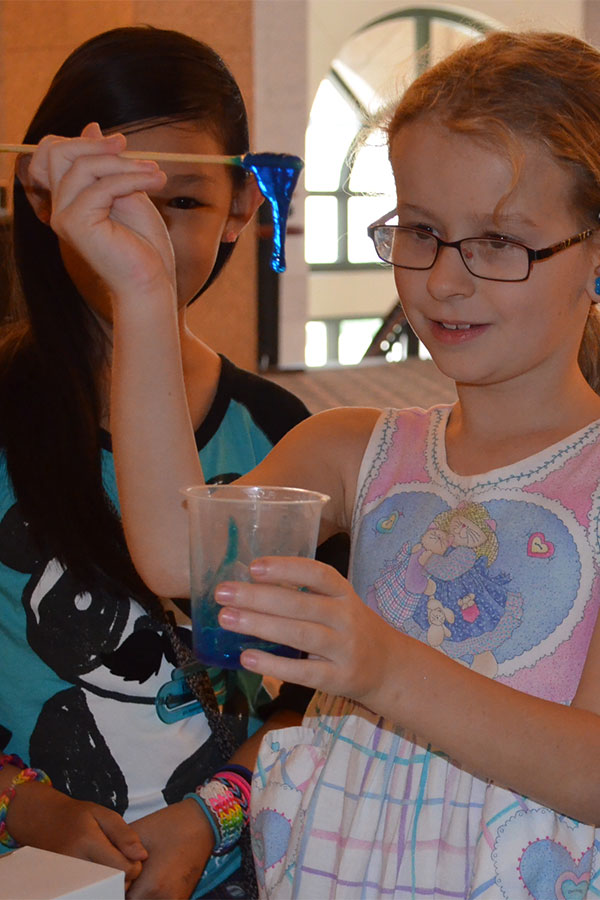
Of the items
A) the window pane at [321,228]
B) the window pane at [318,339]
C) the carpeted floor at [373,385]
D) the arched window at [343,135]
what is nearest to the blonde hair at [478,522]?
the carpeted floor at [373,385]

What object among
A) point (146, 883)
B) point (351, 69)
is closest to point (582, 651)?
point (146, 883)

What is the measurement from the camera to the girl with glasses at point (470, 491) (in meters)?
1.11

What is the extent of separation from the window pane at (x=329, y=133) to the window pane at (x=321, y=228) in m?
0.26

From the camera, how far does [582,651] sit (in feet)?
3.83

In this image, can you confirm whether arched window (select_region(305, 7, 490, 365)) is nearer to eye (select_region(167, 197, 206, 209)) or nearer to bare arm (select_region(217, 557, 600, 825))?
eye (select_region(167, 197, 206, 209))

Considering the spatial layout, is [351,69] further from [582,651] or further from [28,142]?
[582,651]

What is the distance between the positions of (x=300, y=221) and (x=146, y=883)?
3.69m

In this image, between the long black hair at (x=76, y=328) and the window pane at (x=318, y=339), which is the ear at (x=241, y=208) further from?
the window pane at (x=318, y=339)

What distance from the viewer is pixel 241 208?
1745mm

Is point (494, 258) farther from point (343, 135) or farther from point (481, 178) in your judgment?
point (343, 135)

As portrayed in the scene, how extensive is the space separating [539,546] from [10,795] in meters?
0.83

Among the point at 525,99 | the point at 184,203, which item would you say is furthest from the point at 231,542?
the point at 184,203

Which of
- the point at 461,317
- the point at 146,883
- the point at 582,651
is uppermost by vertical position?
the point at 461,317

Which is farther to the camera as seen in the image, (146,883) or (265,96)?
(265,96)
